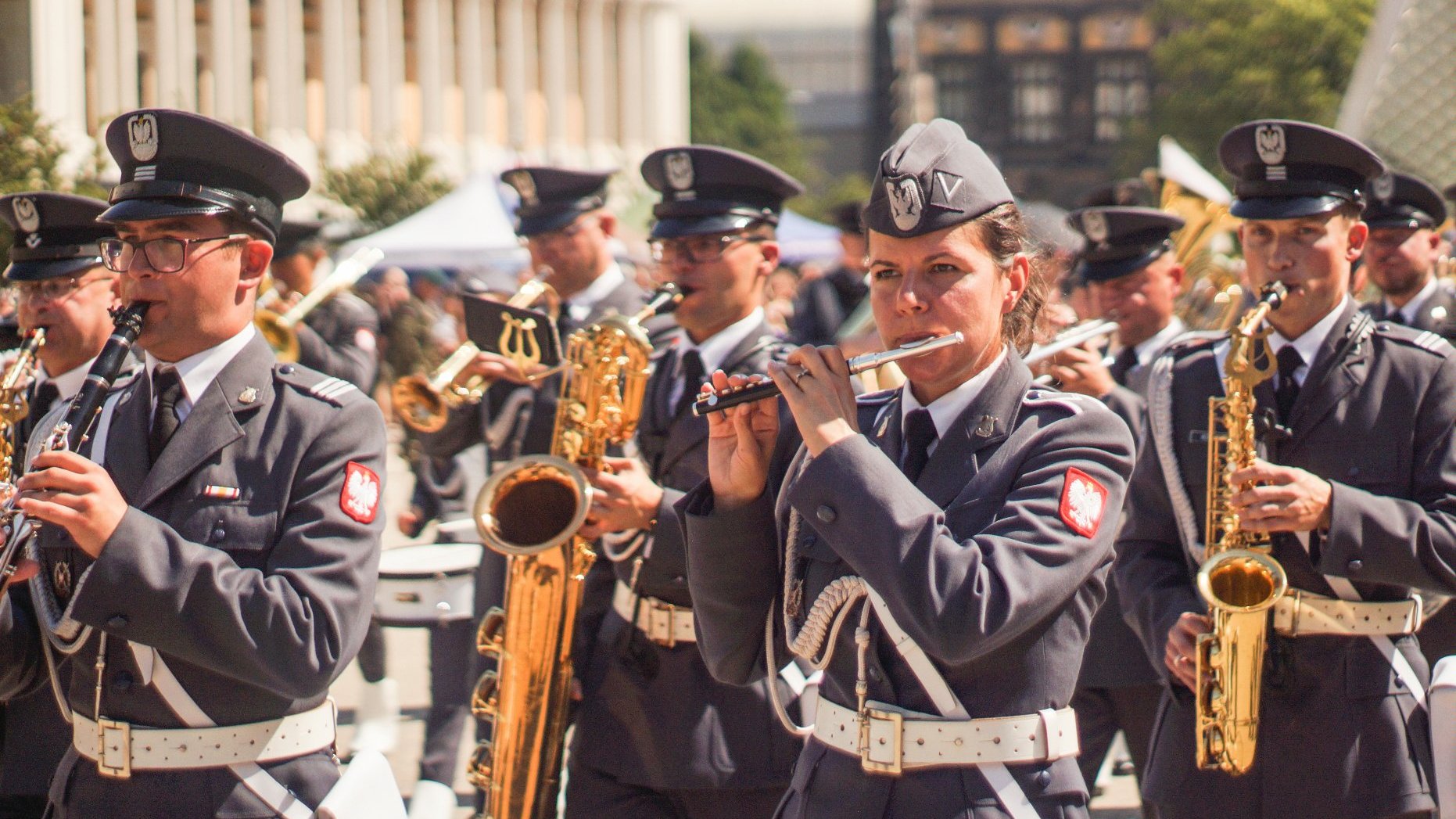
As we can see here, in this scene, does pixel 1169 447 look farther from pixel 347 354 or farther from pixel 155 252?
pixel 347 354

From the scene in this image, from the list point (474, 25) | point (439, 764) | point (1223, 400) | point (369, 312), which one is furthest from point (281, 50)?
point (1223, 400)

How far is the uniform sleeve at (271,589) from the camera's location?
3.30 m

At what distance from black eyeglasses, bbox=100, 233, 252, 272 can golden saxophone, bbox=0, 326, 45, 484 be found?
72cm

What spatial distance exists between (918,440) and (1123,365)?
413 cm

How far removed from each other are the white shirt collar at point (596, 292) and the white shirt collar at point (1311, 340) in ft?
9.70

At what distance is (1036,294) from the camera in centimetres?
345

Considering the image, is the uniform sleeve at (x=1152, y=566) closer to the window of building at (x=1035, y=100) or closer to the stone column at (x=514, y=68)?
the stone column at (x=514, y=68)

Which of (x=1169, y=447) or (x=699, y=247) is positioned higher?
(x=699, y=247)

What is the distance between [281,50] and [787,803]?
44.5m

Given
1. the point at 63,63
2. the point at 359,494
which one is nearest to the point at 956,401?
the point at 359,494

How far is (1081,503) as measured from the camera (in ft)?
10.1

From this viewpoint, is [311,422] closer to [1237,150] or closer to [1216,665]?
[1216,665]

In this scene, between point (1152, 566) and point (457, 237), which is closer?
point (1152, 566)

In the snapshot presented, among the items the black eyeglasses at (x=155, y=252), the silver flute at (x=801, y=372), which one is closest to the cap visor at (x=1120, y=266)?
the silver flute at (x=801, y=372)
